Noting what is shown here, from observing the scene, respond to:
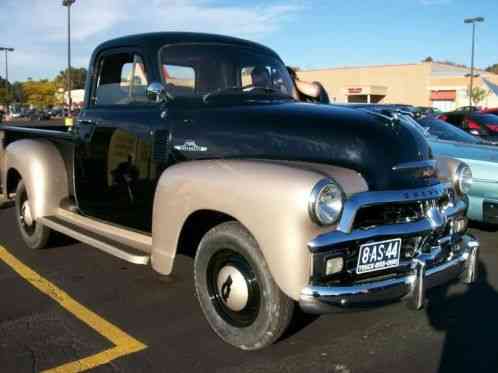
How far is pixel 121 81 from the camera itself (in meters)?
4.45

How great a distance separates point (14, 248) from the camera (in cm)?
555

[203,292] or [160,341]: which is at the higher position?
[203,292]

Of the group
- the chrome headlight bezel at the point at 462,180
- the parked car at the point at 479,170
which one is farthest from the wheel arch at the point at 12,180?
the chrome headlight bezel at the point at 462,180

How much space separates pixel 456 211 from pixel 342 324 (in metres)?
1.06

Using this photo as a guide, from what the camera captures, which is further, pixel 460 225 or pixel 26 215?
pixel 26 215

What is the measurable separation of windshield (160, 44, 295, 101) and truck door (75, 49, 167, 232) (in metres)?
0.22

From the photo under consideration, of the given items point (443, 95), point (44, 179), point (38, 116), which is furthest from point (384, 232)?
point (38, 116)

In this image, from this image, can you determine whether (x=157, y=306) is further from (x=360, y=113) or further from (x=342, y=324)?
(x=360, y=113)

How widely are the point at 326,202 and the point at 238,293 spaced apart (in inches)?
32.3

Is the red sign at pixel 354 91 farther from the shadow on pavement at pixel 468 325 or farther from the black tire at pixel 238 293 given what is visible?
the black tire at pixel 238 293

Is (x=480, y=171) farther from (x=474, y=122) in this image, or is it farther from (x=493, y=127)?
(x=493, y=127)

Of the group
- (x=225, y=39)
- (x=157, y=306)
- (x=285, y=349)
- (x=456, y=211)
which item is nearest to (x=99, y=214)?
(x=157, y=306)

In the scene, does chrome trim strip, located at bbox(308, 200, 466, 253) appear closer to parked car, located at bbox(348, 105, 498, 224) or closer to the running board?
the running board

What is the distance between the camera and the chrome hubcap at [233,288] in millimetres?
3141
